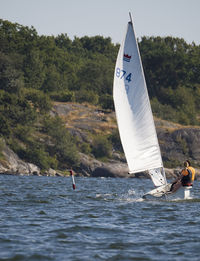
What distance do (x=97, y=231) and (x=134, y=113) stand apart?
8905 mm

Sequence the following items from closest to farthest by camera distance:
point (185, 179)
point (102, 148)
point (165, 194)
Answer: point (185, 179) → point (165, 194) → point (102, 148)

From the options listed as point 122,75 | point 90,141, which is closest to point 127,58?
point 122,75

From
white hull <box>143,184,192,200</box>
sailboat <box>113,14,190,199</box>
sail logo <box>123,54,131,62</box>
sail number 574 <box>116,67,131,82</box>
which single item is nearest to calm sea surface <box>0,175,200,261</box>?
white hull <box>143,184,192,200</box>

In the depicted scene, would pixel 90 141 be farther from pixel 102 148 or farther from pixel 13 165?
pixel 13 165

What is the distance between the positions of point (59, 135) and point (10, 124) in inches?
272

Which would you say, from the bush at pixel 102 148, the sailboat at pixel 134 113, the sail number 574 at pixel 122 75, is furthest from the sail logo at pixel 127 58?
the bush at pixel 102 148

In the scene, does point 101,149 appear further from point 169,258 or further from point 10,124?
point 169,258

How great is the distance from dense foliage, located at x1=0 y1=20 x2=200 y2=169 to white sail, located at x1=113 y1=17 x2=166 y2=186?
38.2m

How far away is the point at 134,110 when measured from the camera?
22.3 m

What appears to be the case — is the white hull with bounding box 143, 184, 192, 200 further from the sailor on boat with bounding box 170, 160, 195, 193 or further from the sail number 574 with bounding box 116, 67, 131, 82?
the sail number 574 with bounding box 116, 67, 131, 82

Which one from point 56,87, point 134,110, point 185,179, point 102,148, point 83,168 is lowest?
point 83,168

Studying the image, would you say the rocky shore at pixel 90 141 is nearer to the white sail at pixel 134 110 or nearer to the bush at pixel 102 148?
the bush at pixel 102 148

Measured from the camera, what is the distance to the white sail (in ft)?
72.3

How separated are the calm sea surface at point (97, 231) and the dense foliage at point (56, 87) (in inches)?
1600
